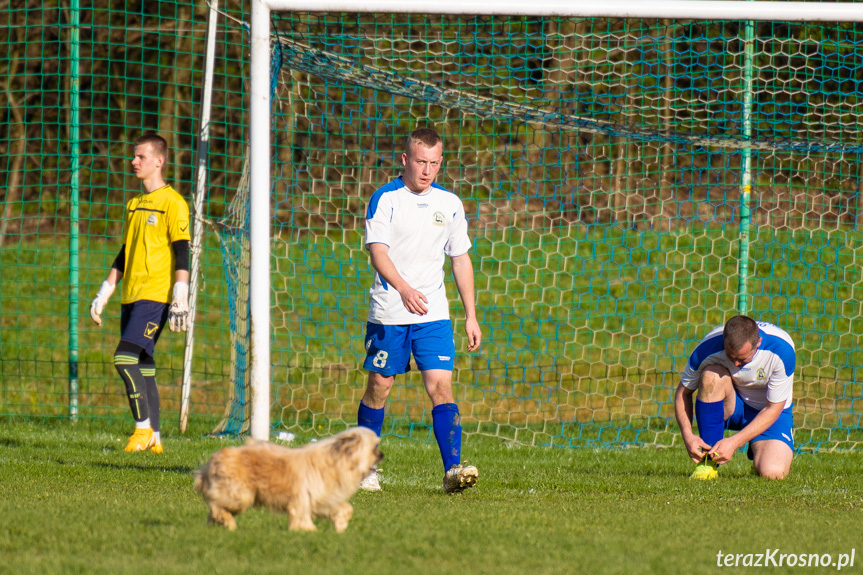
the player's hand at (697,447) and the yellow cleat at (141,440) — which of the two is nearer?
the player's hand at (697,447)

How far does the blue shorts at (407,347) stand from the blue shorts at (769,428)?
7.04ft

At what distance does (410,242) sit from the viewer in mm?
4895

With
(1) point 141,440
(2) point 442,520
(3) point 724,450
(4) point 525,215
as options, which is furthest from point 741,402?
(4) point 525,215

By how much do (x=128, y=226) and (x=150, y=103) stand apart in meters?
8.95

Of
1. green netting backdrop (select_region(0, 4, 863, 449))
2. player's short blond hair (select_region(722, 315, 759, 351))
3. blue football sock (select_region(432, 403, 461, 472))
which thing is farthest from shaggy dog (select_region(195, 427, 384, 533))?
green netting backdrop (select_region(0, 4, 863, 449))

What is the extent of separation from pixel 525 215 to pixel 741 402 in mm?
5685

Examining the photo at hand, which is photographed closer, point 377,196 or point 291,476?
point 291,476

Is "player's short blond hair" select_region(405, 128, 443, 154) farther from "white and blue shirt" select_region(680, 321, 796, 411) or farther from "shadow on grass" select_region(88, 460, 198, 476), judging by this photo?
"shadow on grass" select_region(88, 460, 198, 476)

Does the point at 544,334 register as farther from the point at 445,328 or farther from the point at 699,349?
the point at 445,328

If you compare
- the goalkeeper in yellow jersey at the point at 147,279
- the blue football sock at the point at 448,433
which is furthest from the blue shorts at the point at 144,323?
the blue football sock at the point at 448,433

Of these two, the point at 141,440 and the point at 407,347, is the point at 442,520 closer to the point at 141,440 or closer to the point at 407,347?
the point at 407,347

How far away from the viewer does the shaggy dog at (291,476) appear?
127 inches

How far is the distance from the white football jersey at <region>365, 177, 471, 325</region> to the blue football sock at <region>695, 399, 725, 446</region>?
6.01 feet

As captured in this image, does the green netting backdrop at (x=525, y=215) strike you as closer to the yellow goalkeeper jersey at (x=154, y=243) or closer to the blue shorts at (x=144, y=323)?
the yellow goalkeeper jersey at (x=154, y=243)
